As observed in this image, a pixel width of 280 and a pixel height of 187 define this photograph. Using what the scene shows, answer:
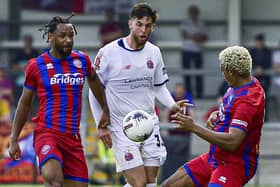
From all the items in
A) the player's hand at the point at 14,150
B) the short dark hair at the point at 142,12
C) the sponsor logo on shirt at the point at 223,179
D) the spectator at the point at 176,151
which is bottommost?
the spectator at the point at 176,151

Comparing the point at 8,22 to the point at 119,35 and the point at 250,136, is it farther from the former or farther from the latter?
the point at 250,136

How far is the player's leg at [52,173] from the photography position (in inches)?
417

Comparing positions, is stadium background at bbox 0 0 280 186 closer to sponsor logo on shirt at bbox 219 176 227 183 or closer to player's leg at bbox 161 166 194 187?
player's leg at bbox 161 166 194 187

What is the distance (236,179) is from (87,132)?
10.0 m

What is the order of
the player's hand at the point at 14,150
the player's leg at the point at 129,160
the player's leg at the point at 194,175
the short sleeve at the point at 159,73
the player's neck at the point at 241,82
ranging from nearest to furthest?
the player's neck at the point at 241,82 < the player's leg at the point at 194,175 < the player's hand at the point at 14,150 < the player's leg at the point at 129,160 < the short sleeve at the point at 159,73

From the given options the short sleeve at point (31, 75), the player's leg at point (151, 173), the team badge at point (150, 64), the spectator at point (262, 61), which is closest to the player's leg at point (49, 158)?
the short sleeve at point (31, 75)

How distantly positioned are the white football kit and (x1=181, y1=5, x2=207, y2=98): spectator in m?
9.57

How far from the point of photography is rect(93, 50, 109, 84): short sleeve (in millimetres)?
11273

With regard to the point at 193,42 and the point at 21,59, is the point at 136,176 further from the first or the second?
the point at 21,59

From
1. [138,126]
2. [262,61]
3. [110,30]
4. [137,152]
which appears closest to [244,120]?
[138,126]

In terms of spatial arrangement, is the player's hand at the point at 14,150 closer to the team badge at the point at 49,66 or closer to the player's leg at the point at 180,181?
the team badge at the point at 49,66

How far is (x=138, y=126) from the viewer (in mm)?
10523

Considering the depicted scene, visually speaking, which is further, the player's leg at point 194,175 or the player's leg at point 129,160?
the player's leg at point 129,160

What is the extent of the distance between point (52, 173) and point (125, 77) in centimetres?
134
